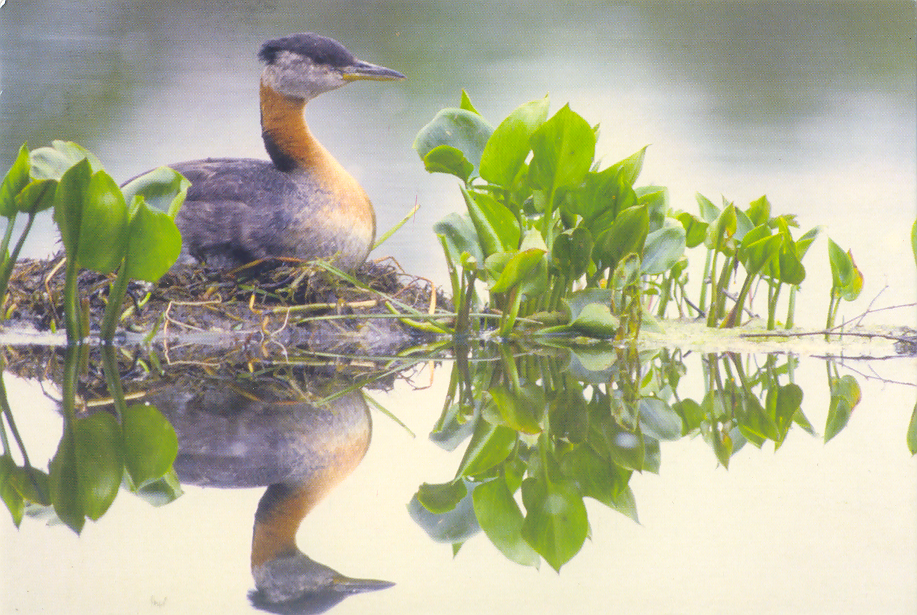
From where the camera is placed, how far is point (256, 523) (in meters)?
0.76

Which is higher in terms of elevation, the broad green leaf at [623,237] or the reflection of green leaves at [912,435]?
the broad green leaf at [623,237]

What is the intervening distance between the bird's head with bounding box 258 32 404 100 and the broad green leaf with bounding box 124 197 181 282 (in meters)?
1.08

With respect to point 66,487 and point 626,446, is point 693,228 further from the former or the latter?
point 66,487

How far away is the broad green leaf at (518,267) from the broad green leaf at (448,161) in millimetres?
286

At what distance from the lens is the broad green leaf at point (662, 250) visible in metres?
2.18

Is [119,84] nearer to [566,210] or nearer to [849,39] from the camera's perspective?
[566,210]

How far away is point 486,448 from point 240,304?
158 centimetres

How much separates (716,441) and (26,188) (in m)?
1.52

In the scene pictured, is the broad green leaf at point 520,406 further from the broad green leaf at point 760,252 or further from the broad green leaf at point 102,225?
the broad green leaf at point 760,252

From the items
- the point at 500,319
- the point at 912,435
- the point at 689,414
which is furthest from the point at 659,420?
the point at 500,319

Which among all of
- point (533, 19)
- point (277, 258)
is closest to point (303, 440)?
point (277, 258)

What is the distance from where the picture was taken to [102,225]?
5.45 feet

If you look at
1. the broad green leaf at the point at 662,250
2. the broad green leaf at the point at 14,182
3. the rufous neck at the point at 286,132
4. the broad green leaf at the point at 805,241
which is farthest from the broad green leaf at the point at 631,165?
the broad green leaf at the point at 14,182

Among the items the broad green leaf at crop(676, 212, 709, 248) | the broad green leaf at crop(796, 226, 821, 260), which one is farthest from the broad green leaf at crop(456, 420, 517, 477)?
the broad green leaf at crop(676, 212, 709, 248)
